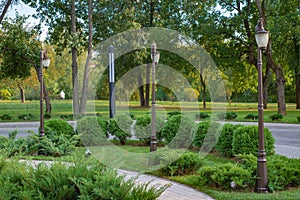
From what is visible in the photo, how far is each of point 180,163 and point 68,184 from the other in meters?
3.77

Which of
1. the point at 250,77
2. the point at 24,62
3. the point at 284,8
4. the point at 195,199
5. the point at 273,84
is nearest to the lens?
the point at 195,199

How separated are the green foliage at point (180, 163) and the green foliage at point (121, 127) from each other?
209 inches

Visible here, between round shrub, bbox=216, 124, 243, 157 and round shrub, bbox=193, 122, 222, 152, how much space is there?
21 centimetres

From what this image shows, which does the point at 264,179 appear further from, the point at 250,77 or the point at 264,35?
the point at 250,77

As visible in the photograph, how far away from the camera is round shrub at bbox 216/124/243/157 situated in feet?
35.4

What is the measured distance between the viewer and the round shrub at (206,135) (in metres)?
11.4

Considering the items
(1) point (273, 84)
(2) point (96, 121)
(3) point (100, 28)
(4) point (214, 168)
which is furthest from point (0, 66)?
(1) point (273, 84)

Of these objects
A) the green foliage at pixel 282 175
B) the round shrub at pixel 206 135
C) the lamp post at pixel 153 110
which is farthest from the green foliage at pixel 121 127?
the green foliage at pixel 282 175

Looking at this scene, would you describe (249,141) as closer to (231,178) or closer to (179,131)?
(231,178)

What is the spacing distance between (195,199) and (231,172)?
1.01m

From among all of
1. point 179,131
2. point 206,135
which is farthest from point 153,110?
point 179,131

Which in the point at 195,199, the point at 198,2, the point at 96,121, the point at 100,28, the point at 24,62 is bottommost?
the point at 195,199

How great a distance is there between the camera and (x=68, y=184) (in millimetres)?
5539

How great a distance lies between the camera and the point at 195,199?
666 cm
